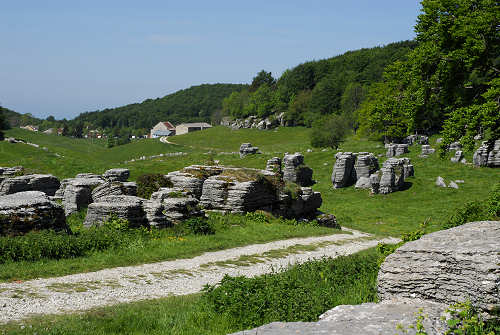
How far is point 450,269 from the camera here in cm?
847

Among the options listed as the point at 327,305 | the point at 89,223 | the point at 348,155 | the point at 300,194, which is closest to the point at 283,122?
the point at 348,155

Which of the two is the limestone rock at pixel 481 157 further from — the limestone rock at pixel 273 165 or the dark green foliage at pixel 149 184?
the dark green foliage at pixel 149 184

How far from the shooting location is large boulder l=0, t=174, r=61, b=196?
3200 centimetres

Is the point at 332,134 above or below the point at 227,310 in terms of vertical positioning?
above

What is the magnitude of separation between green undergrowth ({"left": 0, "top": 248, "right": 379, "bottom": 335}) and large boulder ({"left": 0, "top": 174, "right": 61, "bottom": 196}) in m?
24.6

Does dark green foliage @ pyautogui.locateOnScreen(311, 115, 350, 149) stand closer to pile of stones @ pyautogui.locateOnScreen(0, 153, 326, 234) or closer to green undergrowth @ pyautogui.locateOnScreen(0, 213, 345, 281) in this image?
pile of stones @ pyautogui.locateOnScreen(0, 153, 326, 234)

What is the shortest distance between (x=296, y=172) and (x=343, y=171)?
5834 millimetres

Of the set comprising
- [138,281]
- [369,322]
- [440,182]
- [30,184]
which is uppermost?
[30,184]

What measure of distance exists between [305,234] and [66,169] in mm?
39071

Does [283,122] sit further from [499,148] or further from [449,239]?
[449,239]

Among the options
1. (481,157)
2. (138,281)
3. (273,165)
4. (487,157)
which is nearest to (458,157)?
(481,157)

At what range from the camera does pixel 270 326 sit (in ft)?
24.8

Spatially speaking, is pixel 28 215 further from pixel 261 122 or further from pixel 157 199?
pixel 261 122

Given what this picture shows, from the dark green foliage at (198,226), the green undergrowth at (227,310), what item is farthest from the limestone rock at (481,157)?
the green undergrowth at (227,310)
